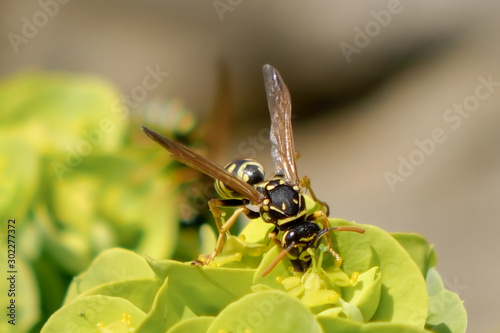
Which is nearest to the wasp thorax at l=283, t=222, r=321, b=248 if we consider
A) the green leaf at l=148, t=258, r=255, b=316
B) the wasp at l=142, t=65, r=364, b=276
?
the wasp at l=142, t=65, r=364, b=276

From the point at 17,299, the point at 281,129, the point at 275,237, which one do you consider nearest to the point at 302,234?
the point at 275,237

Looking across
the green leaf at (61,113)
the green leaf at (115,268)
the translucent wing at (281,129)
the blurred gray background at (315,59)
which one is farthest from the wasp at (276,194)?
the blurred gray background at (315,59)

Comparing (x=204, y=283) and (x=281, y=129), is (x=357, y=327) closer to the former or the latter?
(x=204, y=283)

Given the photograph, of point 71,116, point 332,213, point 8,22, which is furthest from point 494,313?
point 8,22

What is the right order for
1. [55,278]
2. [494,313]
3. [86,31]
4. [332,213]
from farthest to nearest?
[86,31], [332,213], [494,313], [55,278]

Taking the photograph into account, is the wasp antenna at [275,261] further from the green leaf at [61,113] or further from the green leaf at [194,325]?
the green leaf at [61,113]

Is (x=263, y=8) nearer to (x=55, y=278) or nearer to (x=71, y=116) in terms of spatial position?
(x=71, y=116)
